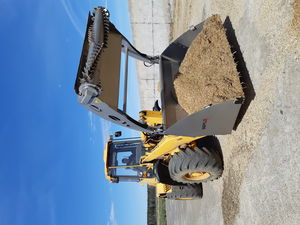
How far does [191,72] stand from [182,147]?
1024 mm

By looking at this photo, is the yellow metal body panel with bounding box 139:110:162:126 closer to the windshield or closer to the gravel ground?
the windshield

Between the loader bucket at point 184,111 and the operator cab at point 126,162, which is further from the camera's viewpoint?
the operator cab at point 126,162

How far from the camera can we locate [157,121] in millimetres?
4438

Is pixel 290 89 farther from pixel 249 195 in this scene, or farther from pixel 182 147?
pixel 182 147

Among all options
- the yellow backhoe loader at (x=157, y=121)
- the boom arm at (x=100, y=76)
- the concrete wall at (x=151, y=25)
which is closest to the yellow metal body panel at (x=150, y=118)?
the yellow backhoe loader at (x=157, y=121)

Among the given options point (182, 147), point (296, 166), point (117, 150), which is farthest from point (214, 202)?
point (296, 166)

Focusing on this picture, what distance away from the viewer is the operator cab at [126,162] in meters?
5.03

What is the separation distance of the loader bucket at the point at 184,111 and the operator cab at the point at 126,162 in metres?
1.30

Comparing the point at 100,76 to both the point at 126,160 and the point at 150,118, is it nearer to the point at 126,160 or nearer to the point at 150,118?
the point at 150,118

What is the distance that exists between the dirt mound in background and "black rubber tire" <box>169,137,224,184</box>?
1.94 feet

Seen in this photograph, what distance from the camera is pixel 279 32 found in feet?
9.28

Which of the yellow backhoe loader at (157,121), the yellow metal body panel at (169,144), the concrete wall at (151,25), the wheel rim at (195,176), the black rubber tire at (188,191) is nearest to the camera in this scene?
the yellow backhoe loader at (157,121)

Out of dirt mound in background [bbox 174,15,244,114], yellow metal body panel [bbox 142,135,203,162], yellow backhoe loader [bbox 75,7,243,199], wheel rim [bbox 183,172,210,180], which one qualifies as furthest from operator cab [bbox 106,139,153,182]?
dirt mound in background [bbox 174,15,244,114]

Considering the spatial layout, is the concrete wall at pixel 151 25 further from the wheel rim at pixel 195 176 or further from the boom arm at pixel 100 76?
the wheel rim at pixel 195 176
